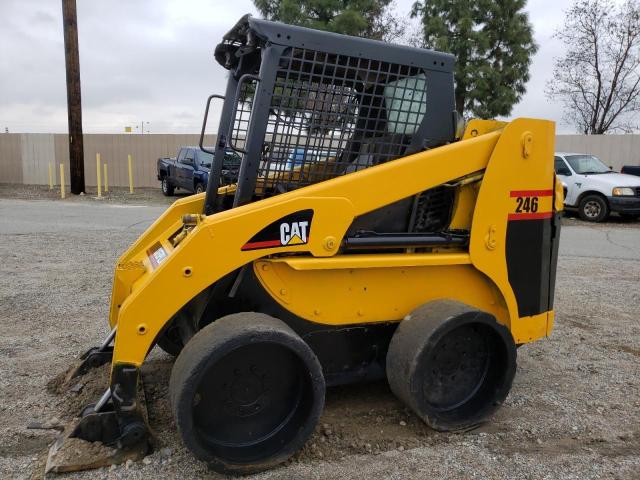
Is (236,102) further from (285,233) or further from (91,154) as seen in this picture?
(91,154)

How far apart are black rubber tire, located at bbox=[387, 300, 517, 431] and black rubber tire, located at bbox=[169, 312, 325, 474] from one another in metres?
0.53

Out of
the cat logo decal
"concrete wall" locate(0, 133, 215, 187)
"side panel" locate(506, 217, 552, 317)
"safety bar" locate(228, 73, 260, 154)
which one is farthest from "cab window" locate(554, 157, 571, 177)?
"concrete wall" locate(0, 133, 215, 187)

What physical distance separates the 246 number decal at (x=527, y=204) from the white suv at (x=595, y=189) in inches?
471

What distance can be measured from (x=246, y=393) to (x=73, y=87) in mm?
17789

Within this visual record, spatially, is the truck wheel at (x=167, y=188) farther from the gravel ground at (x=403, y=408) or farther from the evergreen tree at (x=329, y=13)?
the gravel ground at (x=403, y=408)

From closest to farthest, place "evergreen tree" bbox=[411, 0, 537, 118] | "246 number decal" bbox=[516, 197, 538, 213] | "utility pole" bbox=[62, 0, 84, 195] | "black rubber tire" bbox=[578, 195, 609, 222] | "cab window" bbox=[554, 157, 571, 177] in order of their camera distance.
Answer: "246 number decal" bbox=[516, 197, 538, 213] < "black rubber tire" bbox=[578, 195, 609, 222] < "cab window" bbox=[554, 157, 571, 177] < "utility pole" bbox=[62, 0, 84, 195] < "evergreen tree" bbox=[411, 0, 537, 118]

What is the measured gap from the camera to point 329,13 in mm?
22812

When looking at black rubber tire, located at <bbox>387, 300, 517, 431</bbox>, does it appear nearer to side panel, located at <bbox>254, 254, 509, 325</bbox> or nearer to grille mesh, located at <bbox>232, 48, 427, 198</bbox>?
side panel, located at <bbox>254, 254, 509, 325</bbox>

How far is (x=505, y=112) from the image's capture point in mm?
24969

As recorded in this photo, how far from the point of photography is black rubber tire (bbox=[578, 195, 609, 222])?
14.2 meters

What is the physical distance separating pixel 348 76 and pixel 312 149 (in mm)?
464

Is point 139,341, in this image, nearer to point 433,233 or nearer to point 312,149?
point 312,149

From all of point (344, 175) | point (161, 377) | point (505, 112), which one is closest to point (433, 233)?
point (344, 175)

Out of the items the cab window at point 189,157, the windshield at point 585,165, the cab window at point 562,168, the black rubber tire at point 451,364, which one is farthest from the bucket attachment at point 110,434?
the cab window at point 189,157
